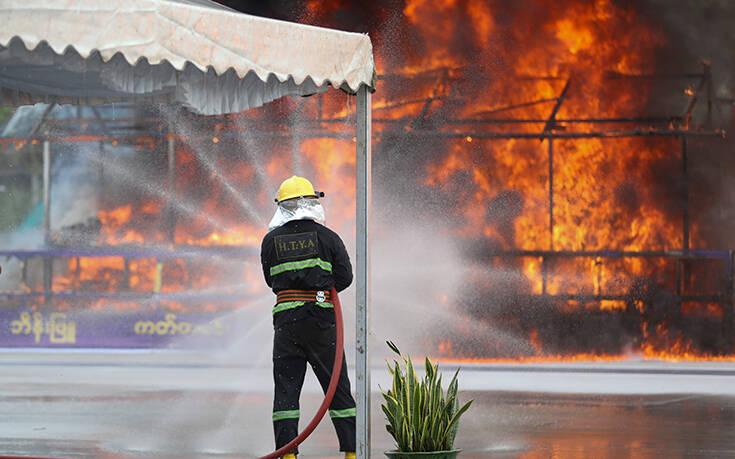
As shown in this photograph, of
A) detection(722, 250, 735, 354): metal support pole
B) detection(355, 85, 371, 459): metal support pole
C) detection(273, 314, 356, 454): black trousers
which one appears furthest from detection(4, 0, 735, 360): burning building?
detection(355, 85, 371, 459): metal support pole

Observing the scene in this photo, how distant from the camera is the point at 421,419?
17.4 feet

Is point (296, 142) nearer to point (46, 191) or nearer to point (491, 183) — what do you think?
point (491, 183)

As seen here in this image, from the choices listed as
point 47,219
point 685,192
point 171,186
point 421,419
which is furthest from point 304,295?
point 47,219

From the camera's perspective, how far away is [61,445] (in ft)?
24.5

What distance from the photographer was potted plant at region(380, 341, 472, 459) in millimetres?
5297

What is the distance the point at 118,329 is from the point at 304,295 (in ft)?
38.6

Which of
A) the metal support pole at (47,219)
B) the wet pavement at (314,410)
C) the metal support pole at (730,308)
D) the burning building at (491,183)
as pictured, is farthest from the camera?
the metal support pole at (47,219)

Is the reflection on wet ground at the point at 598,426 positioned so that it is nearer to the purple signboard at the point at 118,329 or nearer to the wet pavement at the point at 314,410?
the wet pavement at the point at 314,410

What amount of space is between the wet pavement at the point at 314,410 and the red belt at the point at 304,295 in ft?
5.91

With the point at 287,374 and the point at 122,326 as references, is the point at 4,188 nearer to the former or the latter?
the point at 122,326

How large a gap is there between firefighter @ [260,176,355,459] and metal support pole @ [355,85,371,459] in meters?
0.37

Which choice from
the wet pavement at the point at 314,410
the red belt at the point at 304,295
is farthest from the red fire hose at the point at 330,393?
the wet pavement at the point at 314,410

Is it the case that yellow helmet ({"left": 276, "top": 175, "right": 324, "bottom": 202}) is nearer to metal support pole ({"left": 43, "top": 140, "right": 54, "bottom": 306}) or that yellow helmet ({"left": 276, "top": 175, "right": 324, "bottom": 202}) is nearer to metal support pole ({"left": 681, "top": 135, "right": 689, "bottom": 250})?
metal support pole ({"left": 681, "top": 135, "right": 689, "bottom": 250})

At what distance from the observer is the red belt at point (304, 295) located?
17.8 feet
